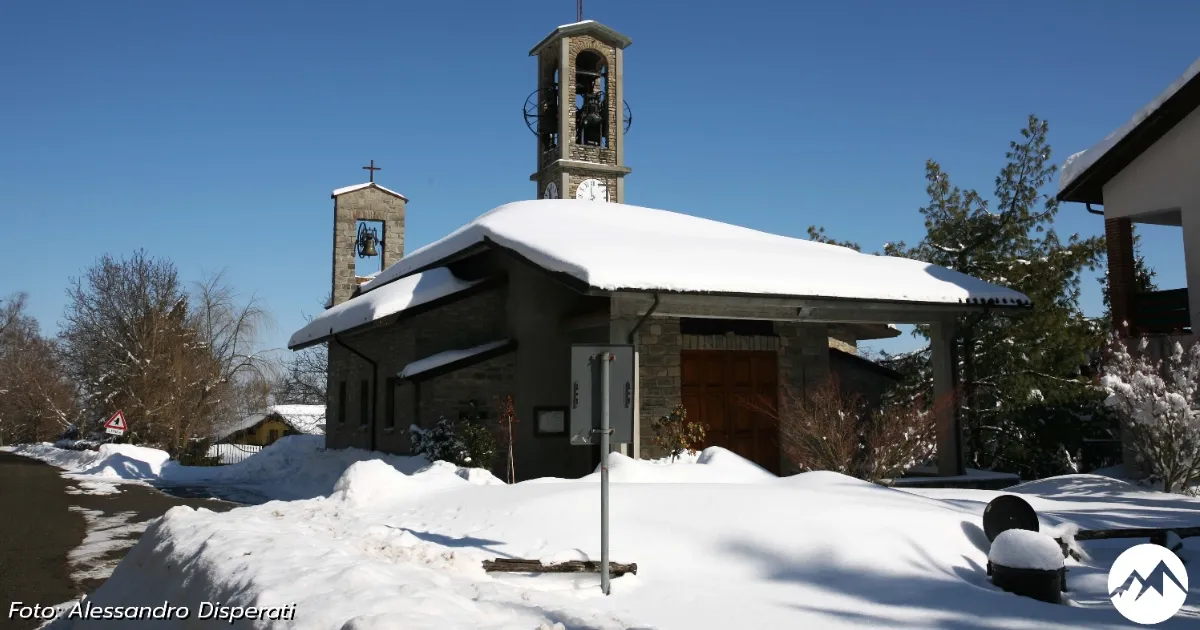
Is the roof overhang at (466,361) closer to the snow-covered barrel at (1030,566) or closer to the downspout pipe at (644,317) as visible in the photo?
the downspout pipe at (644,317)

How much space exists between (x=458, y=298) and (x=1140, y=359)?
435 inches

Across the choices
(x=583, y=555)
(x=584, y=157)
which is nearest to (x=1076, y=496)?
(x=583, y=555)

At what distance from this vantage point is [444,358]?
15.1 meters

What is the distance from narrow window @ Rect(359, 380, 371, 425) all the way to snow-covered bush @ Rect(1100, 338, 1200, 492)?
45.5ft

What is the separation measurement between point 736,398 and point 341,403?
10.5 metres

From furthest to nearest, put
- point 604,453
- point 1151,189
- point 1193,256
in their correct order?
point 1151,189 < point 1193,256 < point 604,453

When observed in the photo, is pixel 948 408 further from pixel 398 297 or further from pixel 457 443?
pixel 398 297

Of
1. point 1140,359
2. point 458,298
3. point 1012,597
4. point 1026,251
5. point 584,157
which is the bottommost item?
point 1012,597

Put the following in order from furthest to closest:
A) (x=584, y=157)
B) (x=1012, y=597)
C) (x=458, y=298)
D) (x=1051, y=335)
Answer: (x=584, y=157), (x=1051, y=335), (x=458, y=298), (x=1012, y=597)

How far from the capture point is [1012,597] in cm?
674

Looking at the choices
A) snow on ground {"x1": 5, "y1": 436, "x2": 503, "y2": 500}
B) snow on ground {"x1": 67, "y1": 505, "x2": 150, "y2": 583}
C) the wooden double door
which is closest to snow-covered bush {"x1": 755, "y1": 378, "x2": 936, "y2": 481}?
the wooden double door

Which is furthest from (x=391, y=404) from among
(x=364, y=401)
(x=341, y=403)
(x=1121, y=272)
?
(x=1121, y=272)

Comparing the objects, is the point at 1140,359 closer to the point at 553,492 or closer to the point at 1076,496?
the point at 1076,496

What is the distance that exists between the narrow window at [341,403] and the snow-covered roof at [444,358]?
5.92 m
